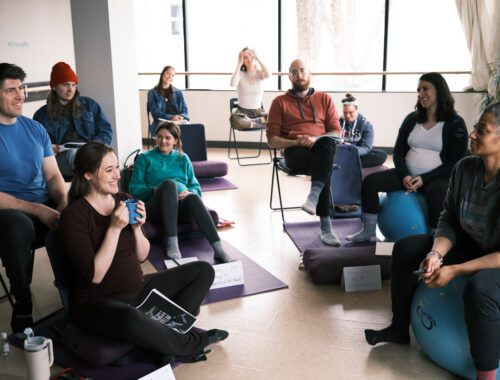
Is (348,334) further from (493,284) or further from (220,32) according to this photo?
(220,32)

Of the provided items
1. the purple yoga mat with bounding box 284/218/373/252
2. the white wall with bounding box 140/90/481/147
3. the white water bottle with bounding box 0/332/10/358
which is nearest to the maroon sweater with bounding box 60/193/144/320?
the white water bottle with bounding box 0/332/10/358

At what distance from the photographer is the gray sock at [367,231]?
3971mm

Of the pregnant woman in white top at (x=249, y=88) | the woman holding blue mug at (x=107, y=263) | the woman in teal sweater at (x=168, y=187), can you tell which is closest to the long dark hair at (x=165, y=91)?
the pregnant woman in white top at (x=249, y=88)

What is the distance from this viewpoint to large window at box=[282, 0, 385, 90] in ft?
26.0

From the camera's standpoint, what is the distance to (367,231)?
13.2 ft

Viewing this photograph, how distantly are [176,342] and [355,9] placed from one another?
6.67 meters

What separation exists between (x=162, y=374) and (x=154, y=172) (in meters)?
1.97

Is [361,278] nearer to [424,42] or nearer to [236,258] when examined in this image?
[236,258]

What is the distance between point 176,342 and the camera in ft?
7.94

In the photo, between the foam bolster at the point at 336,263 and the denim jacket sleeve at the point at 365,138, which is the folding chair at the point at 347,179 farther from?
the foam bolster at the point at 336,263

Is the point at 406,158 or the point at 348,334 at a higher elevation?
the point at 406,158

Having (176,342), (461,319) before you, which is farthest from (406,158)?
(176,342)

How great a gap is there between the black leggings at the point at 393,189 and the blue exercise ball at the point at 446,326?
1.25 m

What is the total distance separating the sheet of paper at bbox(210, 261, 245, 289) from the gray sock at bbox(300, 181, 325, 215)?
728 mm
